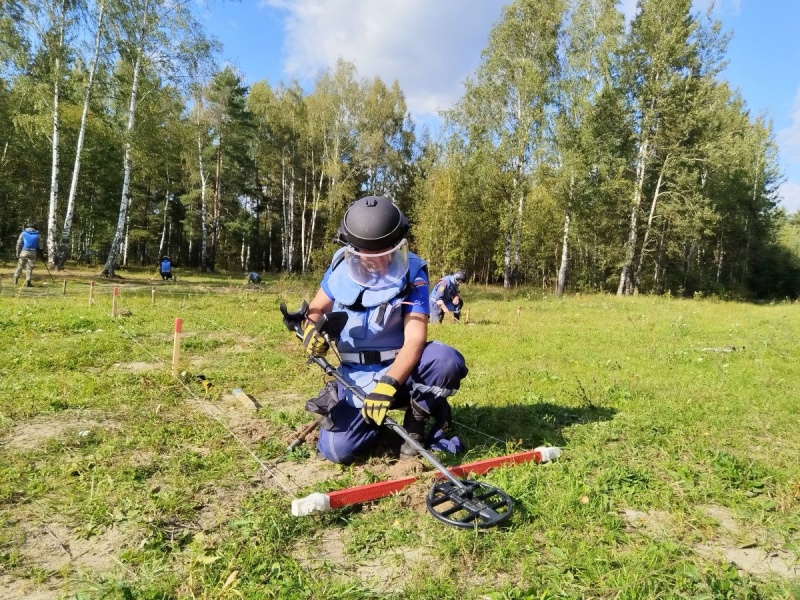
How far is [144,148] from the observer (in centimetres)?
1945

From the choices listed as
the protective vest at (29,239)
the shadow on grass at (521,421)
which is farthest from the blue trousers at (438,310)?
the protective vest at (29,239)

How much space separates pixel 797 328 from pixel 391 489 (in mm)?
15199

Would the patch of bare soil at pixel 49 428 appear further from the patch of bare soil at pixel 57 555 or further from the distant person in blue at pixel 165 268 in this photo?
the distant person in blue at pixel 165 268

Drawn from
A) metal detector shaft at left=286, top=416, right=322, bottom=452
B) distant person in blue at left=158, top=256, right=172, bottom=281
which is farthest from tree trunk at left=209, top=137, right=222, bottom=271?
metal detector shaft at left=286, top=416, right=322, bottom=452

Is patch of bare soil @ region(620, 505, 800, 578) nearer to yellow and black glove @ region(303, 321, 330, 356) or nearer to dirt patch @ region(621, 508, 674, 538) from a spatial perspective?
dirt patch @ region(621, 508, 674, 538)

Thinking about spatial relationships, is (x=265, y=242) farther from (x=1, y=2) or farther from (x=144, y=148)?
(x=1, y=2)

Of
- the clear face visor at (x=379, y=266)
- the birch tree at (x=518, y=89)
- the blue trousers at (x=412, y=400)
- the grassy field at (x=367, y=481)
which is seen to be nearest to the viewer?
the grassy field at (x=367, y=481)

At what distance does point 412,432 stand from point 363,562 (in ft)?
4.41

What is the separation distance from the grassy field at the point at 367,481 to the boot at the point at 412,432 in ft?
0.56

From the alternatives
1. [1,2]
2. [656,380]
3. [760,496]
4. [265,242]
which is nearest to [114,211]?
[265,242]

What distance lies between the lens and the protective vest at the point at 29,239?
45.9ft

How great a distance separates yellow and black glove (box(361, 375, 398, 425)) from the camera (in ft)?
10.1

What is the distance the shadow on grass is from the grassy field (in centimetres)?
3

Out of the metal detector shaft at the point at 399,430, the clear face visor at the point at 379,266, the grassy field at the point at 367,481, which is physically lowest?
the grassy field at the point at 367,481
